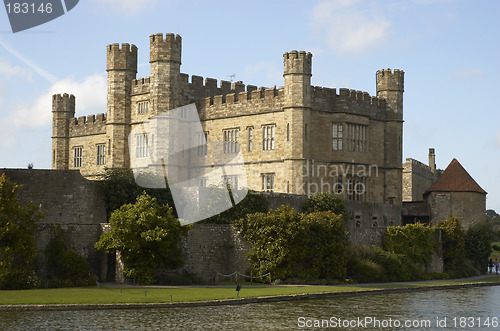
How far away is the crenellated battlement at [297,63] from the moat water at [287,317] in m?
19.5

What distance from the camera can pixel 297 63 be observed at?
1896 inches

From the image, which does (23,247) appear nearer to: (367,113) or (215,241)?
(215,241)

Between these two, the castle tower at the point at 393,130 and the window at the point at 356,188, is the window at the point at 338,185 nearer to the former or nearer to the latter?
the window at the point at 356,188

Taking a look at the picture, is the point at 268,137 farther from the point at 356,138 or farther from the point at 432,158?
the point at 432,158

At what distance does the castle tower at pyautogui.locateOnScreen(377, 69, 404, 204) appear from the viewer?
172 ft

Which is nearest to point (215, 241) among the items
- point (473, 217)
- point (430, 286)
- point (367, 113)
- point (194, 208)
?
point (194, 208)

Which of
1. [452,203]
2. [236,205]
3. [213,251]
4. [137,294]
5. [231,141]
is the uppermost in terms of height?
[231,141]

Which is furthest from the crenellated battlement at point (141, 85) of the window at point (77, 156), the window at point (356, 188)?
the window at point (356, 188)

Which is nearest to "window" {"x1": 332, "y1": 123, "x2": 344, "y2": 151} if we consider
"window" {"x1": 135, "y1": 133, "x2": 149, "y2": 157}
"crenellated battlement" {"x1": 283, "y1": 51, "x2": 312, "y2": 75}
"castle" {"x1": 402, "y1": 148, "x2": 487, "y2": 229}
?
"crenellated battlement" {"x1": 283, "y1": 51, "x2": 312, "y2": 75}

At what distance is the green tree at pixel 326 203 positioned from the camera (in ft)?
152

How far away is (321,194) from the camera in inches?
1850

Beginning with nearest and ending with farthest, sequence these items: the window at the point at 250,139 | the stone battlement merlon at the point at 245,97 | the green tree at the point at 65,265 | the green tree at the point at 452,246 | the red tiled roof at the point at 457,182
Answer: the green tree at the point at 65,265 → the green tree at the point at 452,246 → the stone battlement merlon at the point at 245,97 → the window at the point at 250,139 → the red tiled roof at the point at 457,182

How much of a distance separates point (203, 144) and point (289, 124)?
7.06m

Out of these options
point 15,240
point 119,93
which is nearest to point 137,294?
point 15,240
